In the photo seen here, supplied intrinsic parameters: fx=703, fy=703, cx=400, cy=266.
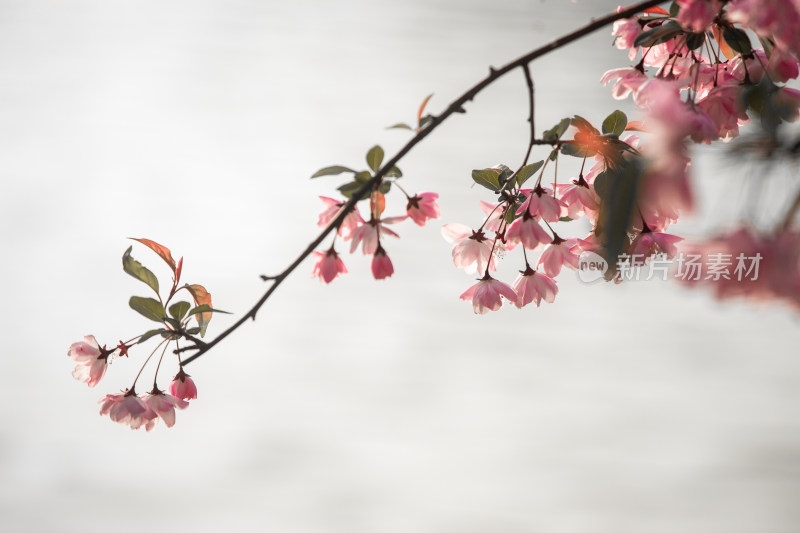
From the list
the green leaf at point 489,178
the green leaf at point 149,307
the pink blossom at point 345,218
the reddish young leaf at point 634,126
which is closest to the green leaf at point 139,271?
the green leaf at point 149,307

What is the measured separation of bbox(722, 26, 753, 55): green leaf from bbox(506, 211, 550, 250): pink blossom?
0.51 feet

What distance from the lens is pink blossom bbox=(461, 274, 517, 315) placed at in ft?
1.65

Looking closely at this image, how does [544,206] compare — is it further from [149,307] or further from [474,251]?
[149,307]

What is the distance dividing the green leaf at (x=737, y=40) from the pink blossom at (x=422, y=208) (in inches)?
7.9

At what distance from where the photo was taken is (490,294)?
51 cm

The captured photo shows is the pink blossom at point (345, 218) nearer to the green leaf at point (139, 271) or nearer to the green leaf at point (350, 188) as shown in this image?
the green leaf at point (350, 188)

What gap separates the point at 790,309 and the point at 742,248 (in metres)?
0.03

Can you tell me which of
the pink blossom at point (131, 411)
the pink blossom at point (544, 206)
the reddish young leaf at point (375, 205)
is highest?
the pink blossom at point (544, 206)

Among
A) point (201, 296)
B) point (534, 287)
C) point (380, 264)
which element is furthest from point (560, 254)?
point (201, 296)

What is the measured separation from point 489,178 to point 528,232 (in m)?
0.05

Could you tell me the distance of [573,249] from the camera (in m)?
0.49

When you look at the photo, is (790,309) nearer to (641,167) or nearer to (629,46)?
(641,167)

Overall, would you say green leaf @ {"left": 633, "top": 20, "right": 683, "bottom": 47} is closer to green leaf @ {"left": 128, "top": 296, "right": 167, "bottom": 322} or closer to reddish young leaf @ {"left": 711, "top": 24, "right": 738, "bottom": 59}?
reddish young leaf @ {"left": 711, "top": 24, "right": 738, "bottom": 59}

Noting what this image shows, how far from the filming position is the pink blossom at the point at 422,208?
1.48 ft
